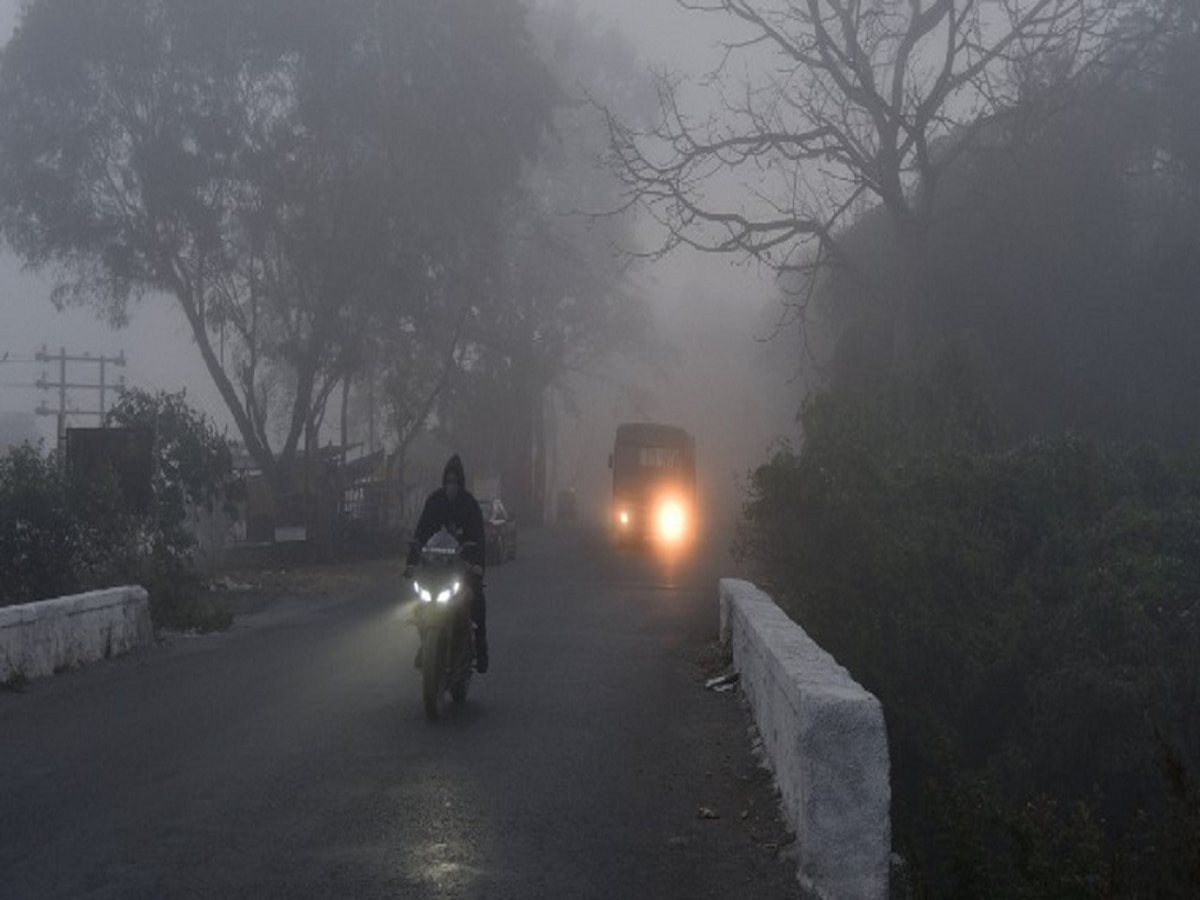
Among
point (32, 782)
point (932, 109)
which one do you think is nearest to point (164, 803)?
point (32, 782)

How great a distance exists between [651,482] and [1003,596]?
35.5 metres

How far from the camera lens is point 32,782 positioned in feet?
34.5

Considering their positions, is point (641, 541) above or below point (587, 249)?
below

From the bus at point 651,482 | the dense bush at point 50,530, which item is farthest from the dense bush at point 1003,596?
the bus at point 651,482

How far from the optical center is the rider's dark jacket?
1374 centimetres

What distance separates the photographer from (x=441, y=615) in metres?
13.0

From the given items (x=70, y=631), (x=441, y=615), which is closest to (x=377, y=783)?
(x=441, y=615)

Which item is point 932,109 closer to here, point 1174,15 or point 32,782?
point 1174,15

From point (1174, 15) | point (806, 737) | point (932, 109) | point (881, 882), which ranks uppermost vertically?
point (1174, 15)

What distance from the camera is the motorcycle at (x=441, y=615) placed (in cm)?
1284

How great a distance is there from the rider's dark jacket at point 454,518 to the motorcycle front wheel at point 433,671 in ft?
3.12

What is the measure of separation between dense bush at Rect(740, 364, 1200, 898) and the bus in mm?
29978

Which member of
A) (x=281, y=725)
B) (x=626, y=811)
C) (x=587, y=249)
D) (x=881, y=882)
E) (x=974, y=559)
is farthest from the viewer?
(x=587, y=249)

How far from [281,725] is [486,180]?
33.5 metres
